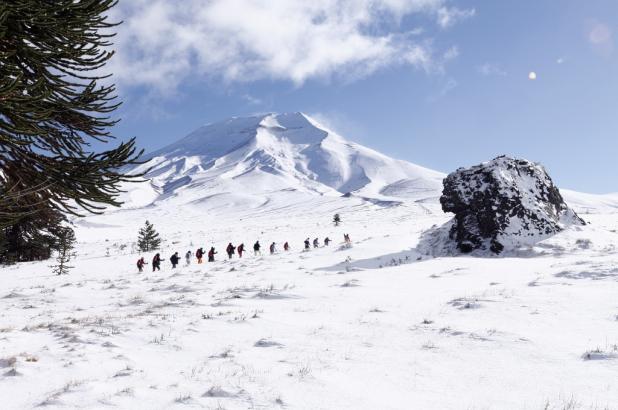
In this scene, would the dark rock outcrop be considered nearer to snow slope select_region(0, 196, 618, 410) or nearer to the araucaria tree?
snow slope select_region(0, 196, 618, 410)

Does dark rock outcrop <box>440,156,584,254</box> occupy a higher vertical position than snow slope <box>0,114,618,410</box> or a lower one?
higher

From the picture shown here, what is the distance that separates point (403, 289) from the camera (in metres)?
11.9

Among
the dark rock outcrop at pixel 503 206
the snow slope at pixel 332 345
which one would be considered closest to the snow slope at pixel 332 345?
the snow slope at pixel 332 345

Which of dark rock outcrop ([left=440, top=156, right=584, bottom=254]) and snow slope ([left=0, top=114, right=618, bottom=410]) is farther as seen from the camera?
dark rock outcrop ([left=440, top=156, right=584, bottom=254])

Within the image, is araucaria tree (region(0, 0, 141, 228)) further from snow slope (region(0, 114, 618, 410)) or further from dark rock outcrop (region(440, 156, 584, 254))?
dark rock outcrop (region(440, 156, 584, 254))

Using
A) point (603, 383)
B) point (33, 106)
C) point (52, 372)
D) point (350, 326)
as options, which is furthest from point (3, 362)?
point (603, 383)

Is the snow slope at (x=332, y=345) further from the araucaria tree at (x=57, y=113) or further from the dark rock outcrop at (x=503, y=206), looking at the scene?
the dark rock outcrop at (x=503, y=206)

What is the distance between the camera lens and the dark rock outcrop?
69.4ft

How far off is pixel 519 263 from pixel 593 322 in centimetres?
943

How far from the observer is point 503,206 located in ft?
71.3

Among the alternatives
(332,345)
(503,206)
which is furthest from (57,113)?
(503,206)

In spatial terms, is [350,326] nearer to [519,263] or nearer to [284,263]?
[519,263]

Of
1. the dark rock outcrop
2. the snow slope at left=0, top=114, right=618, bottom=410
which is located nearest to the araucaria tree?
the snow slope at left=0, top=114, right=618, bottom=410

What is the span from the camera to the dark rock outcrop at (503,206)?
2114 cm
